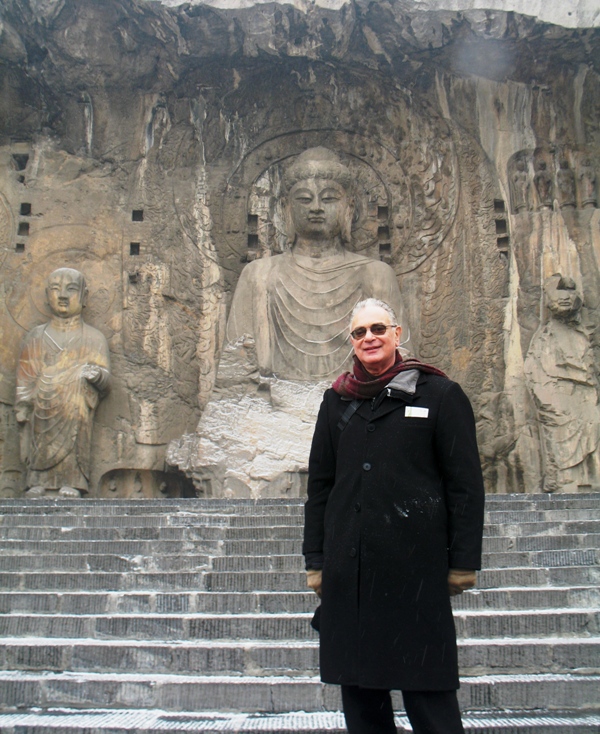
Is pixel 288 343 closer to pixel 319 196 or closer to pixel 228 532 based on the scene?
pixel 319 196

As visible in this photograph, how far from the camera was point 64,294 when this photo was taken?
9.27 m

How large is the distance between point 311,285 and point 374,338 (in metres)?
6.90

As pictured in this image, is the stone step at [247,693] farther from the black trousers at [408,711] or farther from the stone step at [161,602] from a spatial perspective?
the black trousers at [408,711]

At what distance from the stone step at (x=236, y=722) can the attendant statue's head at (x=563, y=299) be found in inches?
244

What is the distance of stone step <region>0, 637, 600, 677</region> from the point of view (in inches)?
149

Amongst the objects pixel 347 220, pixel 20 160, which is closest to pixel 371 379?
pixel 347 220

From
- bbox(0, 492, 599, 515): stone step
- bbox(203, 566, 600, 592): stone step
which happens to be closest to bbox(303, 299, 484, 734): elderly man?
bbox(203, 566, 600, 592): stone step

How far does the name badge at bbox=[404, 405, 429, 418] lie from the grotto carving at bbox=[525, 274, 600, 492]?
254 inches

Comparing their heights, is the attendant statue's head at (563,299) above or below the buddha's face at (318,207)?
below

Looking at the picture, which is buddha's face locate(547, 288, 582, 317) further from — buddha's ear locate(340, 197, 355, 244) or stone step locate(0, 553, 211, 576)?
stone step locate(0, 553, 211, 576)

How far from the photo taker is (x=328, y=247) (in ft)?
32.5

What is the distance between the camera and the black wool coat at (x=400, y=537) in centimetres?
250

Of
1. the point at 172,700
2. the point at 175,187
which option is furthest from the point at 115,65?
the point at 172,700

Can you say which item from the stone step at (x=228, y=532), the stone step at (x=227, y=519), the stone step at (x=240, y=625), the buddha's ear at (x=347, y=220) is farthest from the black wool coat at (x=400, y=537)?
the buddha's ear at (x=347, y=220)
